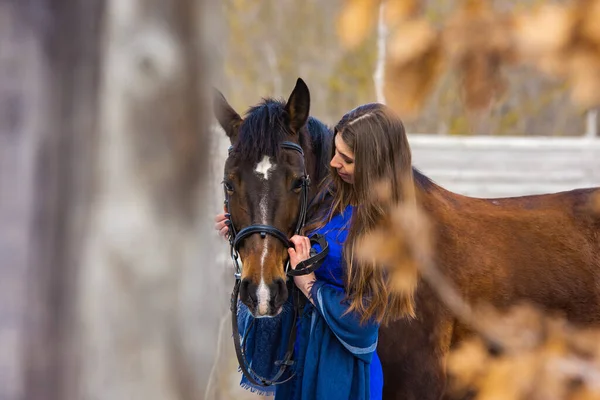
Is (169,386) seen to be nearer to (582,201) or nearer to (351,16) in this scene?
(351,16)

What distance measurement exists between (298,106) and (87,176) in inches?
85.8

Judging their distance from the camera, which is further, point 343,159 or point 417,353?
point 417,353

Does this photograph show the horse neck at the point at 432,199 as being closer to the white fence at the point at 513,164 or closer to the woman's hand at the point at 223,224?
the woman's hand at the point at 223,224

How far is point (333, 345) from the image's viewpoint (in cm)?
232

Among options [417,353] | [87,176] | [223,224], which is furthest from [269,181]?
[87,176]

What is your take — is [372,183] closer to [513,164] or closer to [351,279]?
[351,279]

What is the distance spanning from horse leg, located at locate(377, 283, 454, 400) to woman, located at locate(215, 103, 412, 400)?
572 mm

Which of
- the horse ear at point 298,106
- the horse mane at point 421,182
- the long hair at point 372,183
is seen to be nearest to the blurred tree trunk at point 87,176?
the long hair at point 372,183

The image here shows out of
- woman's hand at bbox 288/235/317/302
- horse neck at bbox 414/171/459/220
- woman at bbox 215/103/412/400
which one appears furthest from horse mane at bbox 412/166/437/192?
woman's hand at bbox 288/235/317/302

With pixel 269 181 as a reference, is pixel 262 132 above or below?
above

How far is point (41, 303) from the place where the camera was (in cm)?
56

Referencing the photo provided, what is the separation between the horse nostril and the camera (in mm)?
2213

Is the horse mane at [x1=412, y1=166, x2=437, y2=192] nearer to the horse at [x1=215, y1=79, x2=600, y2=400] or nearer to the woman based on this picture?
the horse at [x1=215, y1=79, x2=600, y2=400]

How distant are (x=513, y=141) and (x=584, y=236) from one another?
14.6 feet
